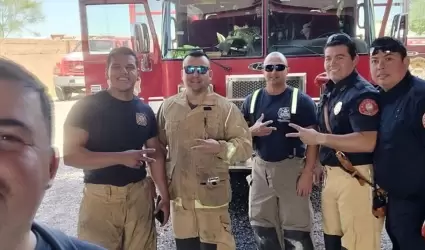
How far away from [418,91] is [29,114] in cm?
202

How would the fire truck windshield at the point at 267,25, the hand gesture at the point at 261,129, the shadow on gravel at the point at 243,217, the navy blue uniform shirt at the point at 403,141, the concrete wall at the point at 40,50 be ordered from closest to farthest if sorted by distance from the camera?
1. the navy blue uniform shirt at the point at 403,141
2. the hand gesture at the point at 261,129
3. the shadow on gravel at the point at 243,217
4. the fire truck windshield at the point at 267,25
5. the concrete wall at the point at 40,50

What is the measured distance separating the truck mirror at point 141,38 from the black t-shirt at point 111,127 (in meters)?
2.14

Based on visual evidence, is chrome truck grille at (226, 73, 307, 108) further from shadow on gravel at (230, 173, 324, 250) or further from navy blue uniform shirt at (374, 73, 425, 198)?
navy blue uniform shirt at (374, 73, 425, 198)

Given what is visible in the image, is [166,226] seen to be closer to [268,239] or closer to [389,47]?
[268,239]

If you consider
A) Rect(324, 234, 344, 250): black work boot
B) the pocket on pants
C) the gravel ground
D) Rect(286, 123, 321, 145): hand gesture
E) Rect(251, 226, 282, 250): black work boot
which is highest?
Rect(286, 123, 321, 145): hand gesture

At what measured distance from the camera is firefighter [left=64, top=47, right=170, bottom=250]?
2441 millimetres

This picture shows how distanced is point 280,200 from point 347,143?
0.86 metres

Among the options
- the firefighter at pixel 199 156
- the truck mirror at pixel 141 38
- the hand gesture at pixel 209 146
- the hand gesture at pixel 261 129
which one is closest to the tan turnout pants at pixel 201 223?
the firefighter at pixel 199 156

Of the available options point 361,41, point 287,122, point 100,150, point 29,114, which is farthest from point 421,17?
point 29,114

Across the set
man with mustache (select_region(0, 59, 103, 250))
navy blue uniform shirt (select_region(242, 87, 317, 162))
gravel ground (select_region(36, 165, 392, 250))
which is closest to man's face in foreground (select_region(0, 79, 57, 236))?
man with mustache (select_region(0, 59, 103, 250))

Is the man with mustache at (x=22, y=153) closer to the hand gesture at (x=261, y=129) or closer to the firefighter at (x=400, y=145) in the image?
the firefighter at (x=400, y=145)

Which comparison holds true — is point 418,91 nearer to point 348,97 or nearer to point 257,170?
point 348,97

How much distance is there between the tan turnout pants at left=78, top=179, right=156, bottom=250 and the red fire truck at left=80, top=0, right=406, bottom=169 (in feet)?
7.33

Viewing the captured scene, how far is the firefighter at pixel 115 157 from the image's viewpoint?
8.01ft
